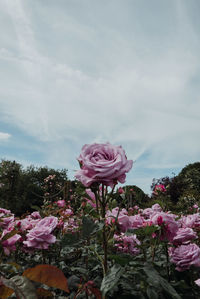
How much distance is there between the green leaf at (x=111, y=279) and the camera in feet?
2.96

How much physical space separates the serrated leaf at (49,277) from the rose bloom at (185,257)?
83 cm

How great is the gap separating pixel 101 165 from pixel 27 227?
0.97 meters

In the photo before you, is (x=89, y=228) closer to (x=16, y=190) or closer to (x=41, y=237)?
(x=41, y=237)

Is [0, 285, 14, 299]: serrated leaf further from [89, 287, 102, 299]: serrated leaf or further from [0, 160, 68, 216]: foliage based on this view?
[0, 160, 68, 216]: foliage

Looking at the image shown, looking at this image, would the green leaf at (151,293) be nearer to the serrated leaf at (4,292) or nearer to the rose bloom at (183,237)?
the rose bloom at (183,237)

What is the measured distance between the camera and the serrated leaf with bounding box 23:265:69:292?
0.71 meters

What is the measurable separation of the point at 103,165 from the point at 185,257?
0.71 meters

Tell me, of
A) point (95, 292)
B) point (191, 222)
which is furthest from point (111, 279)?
point (191, 222)

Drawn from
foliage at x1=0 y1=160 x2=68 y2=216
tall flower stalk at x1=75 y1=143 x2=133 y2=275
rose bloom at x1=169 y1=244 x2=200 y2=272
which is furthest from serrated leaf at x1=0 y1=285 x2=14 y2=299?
foliage at x1=0 y1=160 x2=68 y2=216

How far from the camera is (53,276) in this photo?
710mm

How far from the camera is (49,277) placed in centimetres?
71

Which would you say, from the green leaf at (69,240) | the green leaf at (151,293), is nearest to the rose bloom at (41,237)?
the green leaf at (69,240)

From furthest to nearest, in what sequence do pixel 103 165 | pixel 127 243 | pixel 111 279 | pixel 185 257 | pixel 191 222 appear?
1. pixel 191 222
2. pixel 127 243
3. pixel 185 257
4. pixel 103 165
5. pixel 111 279

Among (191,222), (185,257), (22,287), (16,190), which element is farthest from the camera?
(16,190)
